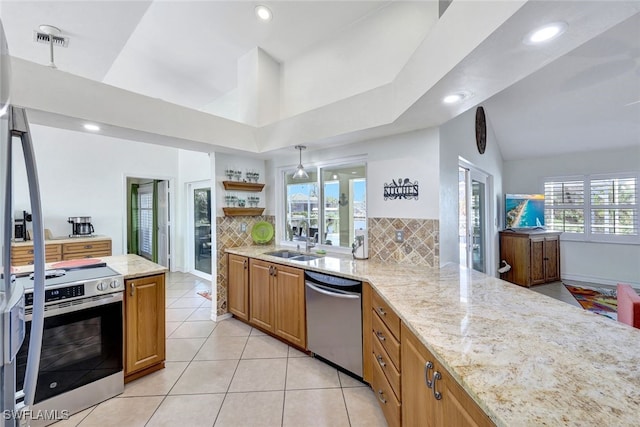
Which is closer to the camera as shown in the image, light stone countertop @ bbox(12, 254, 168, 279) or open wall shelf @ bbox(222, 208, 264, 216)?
light stone countertop @ bbox(12, 254, 168, 279)

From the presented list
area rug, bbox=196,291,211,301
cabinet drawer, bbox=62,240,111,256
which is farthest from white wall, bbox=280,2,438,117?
cabinet drawer, bbox=62,240,111,256

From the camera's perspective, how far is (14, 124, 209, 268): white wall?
14.4 feet

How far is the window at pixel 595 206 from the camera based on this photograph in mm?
4656

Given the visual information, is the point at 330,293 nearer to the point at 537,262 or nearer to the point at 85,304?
the point at 85,304

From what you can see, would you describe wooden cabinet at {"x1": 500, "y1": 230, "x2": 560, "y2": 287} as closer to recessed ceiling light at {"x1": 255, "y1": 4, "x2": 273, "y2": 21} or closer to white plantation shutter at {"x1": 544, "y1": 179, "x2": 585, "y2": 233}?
white plantation shutter at {"x1": 544, "y1": 179, "x2": 585, "y2": 233}

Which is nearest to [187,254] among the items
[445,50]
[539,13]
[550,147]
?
[445,50]

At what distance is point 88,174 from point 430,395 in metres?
6.12

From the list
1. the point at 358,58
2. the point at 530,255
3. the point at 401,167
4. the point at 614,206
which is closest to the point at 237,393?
the point at 401,167

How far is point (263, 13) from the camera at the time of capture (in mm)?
2736

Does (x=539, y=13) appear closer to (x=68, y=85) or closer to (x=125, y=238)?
(x=68, y=85)

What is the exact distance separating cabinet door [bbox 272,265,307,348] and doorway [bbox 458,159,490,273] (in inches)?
71.3

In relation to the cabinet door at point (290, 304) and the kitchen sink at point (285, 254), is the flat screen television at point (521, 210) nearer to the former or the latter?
the kitchen sink at point (285, 254)

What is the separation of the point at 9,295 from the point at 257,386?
1.94 meters

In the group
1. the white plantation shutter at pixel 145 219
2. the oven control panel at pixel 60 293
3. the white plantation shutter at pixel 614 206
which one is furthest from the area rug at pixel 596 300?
the white plantation shutter at pixel 145 219
